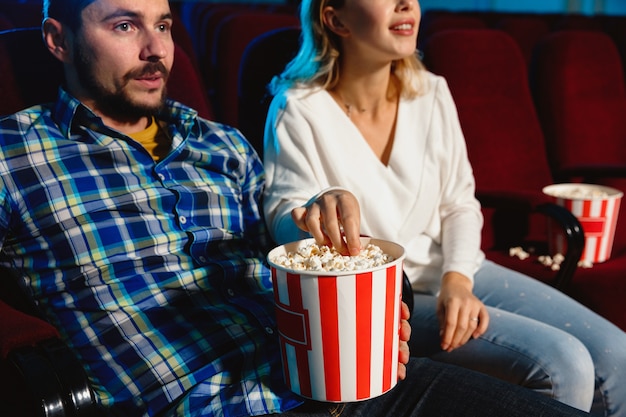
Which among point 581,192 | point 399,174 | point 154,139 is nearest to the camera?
point 154,139

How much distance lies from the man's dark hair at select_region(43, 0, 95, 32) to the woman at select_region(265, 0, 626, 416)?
0.49 m

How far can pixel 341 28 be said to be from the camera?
5.00 ft

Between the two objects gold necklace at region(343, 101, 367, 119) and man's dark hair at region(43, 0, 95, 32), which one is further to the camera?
gold necklace at region(343, 101, 367, 119)

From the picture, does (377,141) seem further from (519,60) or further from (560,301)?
(519,60)

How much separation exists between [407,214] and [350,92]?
0.33 meters

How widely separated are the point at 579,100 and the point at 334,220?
1844 mm

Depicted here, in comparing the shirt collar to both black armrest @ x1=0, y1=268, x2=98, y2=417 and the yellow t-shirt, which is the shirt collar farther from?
black armrest @ x1=0, y1=268, x2=98, y2=417

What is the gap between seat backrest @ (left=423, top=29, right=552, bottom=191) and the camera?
6.99 ft

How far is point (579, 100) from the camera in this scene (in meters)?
2.46

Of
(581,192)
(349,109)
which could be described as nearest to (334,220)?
(349,109)

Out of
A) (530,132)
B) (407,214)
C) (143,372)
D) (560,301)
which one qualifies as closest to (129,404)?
(143,372)

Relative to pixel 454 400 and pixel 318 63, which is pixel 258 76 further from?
pixel 454 400

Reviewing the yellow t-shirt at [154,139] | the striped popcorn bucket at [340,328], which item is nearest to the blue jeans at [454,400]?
the striped popcorn bucket at [340,328]

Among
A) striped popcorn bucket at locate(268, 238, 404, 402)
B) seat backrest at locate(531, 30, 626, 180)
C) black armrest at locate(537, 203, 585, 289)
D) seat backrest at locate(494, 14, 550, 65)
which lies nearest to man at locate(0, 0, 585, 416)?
striped popcorn bucket at locate(268, 238, 404, 402)
